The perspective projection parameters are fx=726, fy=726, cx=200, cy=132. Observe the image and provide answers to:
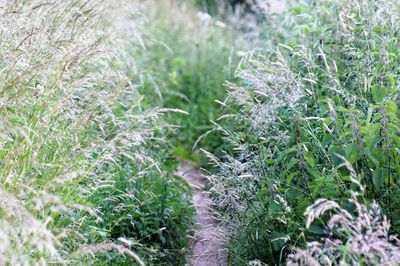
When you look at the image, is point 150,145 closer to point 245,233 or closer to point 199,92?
point 245,233

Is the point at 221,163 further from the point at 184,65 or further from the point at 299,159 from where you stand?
the point at 184,65

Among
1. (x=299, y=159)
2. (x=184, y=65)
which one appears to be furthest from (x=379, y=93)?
(x=184, y=65)

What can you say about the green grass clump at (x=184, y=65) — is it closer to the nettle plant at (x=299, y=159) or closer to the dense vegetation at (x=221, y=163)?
the dense vegetation at (x=221, y=163)

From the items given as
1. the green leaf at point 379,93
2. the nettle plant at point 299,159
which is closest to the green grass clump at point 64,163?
the nettle plant at point 299,159

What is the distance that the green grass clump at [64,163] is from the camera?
348 cm

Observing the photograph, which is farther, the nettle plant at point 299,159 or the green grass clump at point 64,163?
the nettle plant at point 299,159

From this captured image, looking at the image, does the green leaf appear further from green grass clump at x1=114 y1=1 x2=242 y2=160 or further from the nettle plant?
green grass clump at x1=114 y1=1 x2=242 y2=160

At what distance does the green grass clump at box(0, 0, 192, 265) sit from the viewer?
3.48m

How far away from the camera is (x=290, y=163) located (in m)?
3.86

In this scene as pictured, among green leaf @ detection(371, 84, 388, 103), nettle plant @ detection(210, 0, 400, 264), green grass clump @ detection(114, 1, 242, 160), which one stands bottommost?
green grass clump @ detection(114, 1, 242, 160)

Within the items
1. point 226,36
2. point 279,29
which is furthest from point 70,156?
point 226,36

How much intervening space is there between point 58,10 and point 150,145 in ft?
4.65

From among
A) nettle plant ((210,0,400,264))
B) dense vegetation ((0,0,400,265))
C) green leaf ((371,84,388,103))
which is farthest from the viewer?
green leaf ((371,84,388,103))

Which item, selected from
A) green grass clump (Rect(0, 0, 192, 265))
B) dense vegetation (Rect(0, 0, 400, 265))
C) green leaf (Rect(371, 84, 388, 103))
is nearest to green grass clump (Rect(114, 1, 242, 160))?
dense vegetation (Rect(0, 0, 400, 265))
